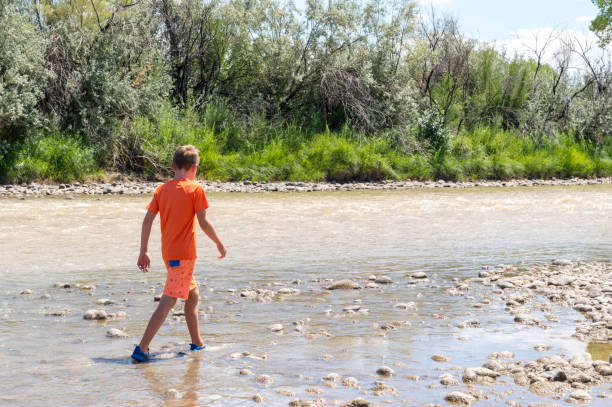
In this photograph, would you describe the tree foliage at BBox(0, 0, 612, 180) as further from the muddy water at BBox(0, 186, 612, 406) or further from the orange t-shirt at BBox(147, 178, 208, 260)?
the orange t-shirt at BBox(147, 178, 208, 260)

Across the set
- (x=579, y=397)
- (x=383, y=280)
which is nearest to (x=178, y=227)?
(x=579, y=397)

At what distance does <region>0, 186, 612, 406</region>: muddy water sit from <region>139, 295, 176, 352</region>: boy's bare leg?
0.17 m

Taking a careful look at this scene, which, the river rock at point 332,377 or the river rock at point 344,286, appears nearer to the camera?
the river rock at point 332,377

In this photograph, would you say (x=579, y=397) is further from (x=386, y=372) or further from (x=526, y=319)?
(x=526, y=319)

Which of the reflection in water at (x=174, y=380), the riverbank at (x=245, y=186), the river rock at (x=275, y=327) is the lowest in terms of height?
the reflection in water at (x=174, y=380)

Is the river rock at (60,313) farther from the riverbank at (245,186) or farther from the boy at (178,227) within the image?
the riverbank at (245,186)

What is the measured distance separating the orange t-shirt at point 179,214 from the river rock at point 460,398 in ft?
7.17

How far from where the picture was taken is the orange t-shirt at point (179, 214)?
5242mm

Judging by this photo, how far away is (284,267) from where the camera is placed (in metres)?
9.45

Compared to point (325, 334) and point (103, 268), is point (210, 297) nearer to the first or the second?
point (325, 334)

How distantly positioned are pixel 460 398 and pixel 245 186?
19.0 meters

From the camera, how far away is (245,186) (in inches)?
904

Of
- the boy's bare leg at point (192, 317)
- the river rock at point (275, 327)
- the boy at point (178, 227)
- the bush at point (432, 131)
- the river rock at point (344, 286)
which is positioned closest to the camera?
the boy at point (178, 227)

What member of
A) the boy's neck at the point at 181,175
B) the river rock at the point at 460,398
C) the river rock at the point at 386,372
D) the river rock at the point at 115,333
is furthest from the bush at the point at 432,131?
the river rock at the point at 460,398
